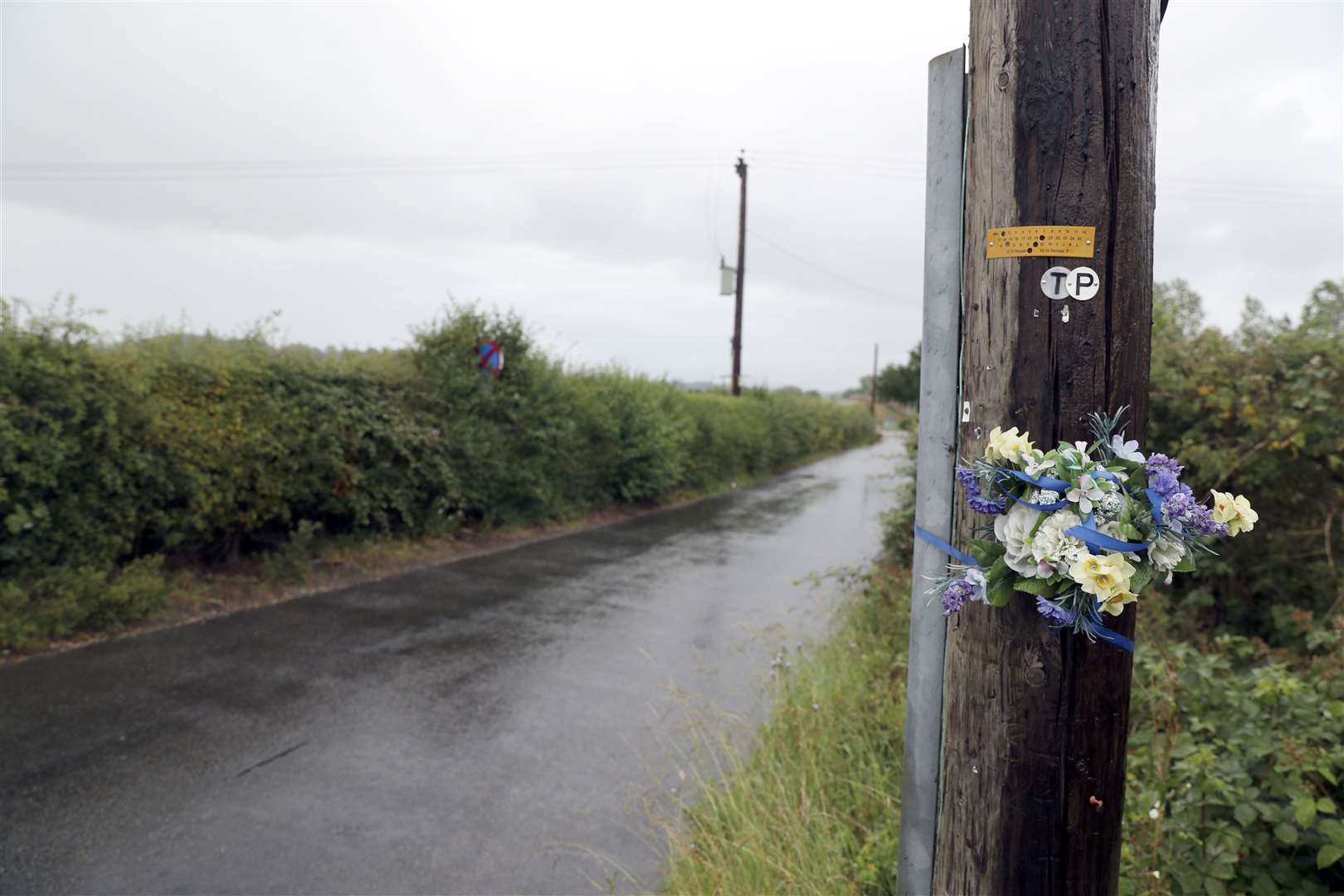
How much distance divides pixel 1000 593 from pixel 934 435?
0.45m

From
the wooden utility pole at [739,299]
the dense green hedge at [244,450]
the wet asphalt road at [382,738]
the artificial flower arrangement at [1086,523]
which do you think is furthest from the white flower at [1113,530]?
the wooden utility pole at [739,299]

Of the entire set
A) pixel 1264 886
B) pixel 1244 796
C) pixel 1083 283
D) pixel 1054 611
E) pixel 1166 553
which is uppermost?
pixel 1083 283

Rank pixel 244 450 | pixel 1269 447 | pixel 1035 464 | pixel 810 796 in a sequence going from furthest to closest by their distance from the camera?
pixel 244 450
pixel 1269 447
pixel 810 796
pixel 1035 464

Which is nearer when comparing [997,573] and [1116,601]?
[1116,601]

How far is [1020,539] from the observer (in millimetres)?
1565

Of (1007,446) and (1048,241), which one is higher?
(1048,241)

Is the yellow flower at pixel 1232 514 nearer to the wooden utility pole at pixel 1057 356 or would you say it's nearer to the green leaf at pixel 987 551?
the wooden utility pole at pixel 1057 356

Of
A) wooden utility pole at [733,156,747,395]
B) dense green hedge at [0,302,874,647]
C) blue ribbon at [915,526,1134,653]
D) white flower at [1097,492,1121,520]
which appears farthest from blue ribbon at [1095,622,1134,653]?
wooden utility pole at [733,156,747,395]

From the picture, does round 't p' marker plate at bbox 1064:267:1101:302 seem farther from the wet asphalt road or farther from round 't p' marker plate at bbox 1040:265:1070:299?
the wet asphalt road

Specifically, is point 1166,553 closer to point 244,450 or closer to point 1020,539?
point 1020,539

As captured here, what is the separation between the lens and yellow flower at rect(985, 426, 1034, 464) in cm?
156

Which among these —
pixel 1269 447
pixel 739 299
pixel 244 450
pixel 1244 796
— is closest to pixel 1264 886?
pixel 1244 796

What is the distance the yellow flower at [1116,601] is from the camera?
1.44 meters

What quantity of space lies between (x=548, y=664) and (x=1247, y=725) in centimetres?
442
